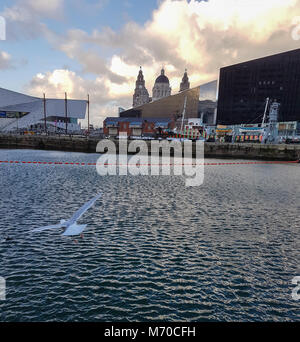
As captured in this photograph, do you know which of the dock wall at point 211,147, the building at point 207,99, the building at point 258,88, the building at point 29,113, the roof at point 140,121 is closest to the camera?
the dock wall at point 211,147

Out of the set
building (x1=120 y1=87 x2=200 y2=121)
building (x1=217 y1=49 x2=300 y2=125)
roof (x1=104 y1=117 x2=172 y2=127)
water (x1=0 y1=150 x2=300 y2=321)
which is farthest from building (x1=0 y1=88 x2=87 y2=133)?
water (x1=0 y1=150 x2=300 y2=321)

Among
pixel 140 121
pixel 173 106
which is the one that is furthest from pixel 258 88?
pixel 140 121

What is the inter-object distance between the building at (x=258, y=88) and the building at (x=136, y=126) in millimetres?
28235

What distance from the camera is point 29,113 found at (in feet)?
469

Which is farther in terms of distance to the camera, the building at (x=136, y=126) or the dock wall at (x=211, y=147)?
the building at (x=136, y=126)

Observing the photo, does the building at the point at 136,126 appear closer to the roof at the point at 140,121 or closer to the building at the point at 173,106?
the roof at the point at 140,121

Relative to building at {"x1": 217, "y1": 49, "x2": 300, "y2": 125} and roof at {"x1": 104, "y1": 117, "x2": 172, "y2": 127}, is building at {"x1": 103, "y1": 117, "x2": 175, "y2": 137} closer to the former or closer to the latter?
roof at {"x1": 104, "y1": 117, "x2": 172, "y2": 127}

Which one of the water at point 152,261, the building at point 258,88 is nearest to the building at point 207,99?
the building at point 258,88

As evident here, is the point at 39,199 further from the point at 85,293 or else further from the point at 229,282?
the point at 229,282

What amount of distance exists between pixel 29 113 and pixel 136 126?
7216 cm

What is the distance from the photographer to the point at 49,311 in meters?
6.80

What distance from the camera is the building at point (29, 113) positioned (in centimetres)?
13875

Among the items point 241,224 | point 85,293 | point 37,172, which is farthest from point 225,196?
point 37,172
